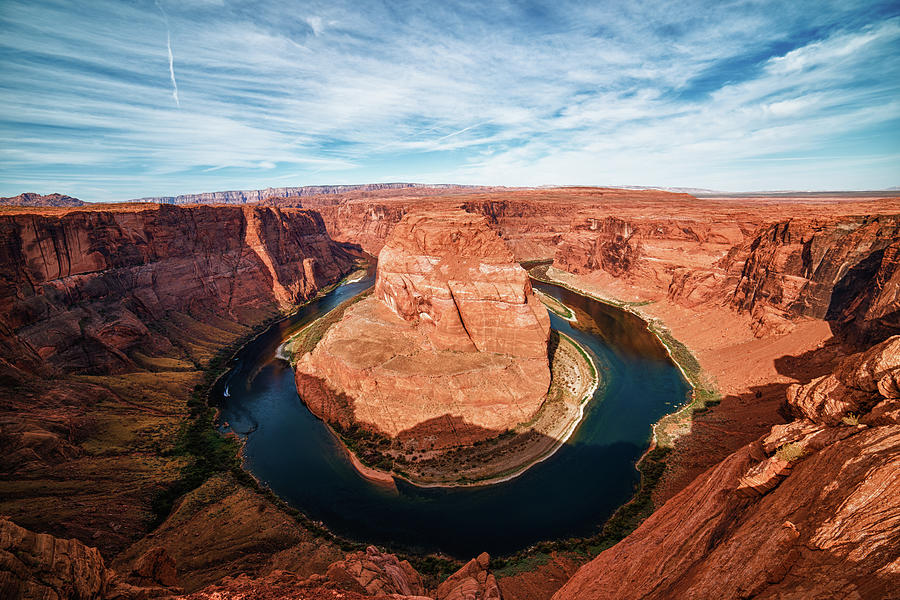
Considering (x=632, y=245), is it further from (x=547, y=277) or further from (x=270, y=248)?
(x=270, y=248)

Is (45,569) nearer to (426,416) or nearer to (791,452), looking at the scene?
(791,452)

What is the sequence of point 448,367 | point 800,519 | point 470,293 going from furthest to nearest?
point 470,293 < point 448,367 < point 800,519

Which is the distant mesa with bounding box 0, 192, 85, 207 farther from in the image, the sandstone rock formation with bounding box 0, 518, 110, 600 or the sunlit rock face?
the sandstone rock formation with bounding box 0, 518, 110, 600

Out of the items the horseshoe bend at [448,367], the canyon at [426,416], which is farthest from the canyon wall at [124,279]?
the horseshoe bend at [448,367]

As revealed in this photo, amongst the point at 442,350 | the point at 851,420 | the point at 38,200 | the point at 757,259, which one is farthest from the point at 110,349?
the point at 38,200

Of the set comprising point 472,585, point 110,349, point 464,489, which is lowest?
point 464,489

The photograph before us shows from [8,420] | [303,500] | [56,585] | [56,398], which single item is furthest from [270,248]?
[56,585]
